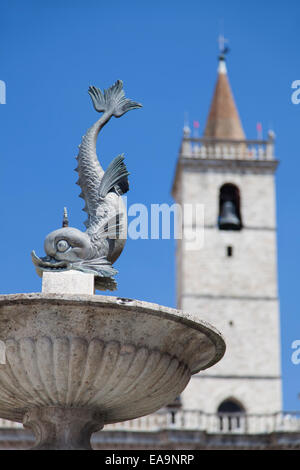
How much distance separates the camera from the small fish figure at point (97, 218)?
21.9 ft

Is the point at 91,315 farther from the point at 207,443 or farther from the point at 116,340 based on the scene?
the point at 207,443

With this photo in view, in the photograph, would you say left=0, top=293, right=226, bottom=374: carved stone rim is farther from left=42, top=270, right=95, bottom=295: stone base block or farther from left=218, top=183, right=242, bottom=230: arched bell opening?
left=218, top=183, right=242, bottom=230: arched bell opening

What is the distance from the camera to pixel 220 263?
30.2 meters

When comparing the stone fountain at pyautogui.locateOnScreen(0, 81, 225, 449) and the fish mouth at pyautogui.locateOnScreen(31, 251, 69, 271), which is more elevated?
the fish mouth at pyautogui.locateOnScreen(31, 251, 69, 271)

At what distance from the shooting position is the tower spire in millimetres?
32875

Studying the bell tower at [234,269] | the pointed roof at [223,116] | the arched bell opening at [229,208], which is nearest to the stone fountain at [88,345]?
the bell tower at [234,269]

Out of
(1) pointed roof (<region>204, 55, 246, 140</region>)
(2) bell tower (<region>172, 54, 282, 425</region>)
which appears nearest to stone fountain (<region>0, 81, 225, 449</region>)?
(2) bell tower (<region>172, 54, 282, 425</region>)

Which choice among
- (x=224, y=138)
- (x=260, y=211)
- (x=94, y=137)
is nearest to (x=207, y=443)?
(x=260, y=211)

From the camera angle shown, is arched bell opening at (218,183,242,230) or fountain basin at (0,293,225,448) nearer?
fountain basin at (0,293,225,448)

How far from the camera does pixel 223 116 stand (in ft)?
110

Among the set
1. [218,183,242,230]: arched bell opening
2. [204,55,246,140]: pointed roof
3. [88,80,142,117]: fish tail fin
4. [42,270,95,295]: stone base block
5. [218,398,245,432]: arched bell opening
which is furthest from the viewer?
[204,55,246,140]: pointed roof

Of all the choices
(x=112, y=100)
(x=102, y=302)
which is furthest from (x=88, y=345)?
(x=112, y=100)

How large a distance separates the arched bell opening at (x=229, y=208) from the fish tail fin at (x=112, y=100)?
76.8 feet
